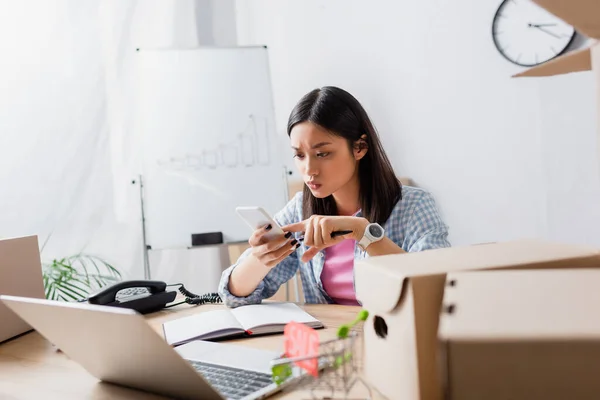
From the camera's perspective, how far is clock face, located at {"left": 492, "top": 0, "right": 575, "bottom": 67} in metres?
2.30

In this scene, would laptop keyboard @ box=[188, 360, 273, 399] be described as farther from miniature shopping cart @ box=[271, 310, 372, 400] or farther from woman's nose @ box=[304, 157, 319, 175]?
woman's nose @ box=[304, 157, 319, 175]

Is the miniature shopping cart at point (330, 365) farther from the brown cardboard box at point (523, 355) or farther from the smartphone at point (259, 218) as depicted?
the smartphone at point (259, 218)

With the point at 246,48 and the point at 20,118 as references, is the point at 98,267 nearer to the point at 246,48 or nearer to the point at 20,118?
the point at 20,118

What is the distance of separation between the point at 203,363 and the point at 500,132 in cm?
201

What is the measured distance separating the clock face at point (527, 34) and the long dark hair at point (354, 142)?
1132 millimetres

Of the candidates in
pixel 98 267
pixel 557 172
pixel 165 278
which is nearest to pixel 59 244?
pixel 98 267

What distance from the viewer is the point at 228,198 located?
257 centimetres

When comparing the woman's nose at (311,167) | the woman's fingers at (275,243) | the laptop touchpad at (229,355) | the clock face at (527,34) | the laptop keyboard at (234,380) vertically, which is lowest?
the laptop touchpad at (229,355)

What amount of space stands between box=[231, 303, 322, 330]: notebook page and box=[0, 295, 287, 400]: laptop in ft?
0.61

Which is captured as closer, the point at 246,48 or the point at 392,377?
the point at 392,377

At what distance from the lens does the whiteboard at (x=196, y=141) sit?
99.6 inches

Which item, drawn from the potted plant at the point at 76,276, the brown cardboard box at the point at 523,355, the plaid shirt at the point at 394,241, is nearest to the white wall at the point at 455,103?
the plaid shirt at the point at 394,241

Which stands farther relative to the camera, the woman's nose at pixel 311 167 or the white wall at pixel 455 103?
the white wall at pixel 455 103

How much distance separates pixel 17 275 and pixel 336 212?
2.84 ft
